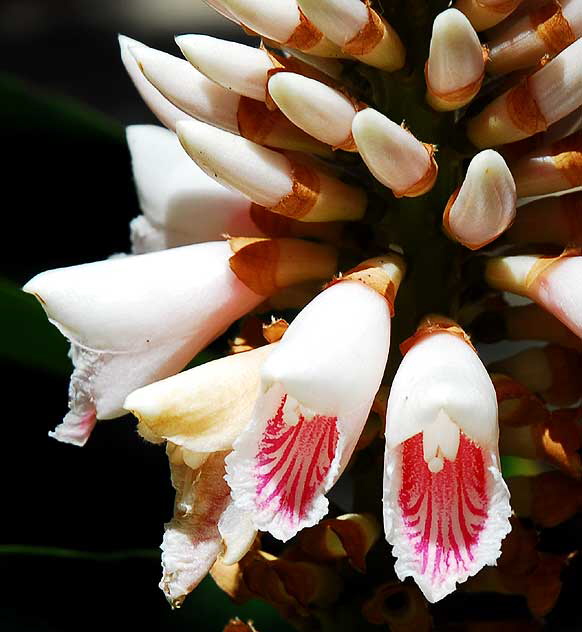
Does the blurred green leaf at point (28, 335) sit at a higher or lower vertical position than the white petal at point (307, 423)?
lower

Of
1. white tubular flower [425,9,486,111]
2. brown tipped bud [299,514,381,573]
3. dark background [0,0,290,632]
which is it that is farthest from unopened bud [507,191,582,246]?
dark background [0,0,290,632]

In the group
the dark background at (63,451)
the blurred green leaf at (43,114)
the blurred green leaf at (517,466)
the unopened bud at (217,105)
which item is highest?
the unopened bud at (217,105)

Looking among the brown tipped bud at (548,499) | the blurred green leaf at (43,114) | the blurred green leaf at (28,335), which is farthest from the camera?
the blurred green leaf at (43,114)

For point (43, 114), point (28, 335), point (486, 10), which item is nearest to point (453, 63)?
point (486, 10)

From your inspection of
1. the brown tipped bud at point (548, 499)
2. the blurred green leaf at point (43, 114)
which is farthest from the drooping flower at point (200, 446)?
the blurred green leaf at point (43, 114)

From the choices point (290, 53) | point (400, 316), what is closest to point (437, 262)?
point (400, 316)

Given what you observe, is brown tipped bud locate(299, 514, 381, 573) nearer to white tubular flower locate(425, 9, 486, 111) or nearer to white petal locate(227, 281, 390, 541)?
white petal locate(227, 281, 390, 541)

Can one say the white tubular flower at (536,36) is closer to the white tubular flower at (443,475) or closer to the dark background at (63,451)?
the white tubular flower at (443,475)
